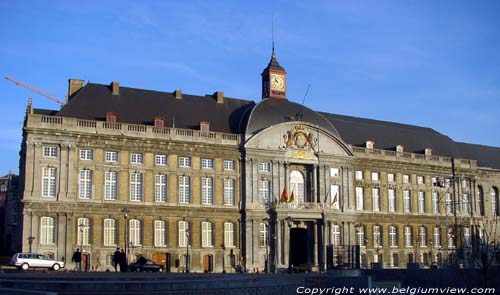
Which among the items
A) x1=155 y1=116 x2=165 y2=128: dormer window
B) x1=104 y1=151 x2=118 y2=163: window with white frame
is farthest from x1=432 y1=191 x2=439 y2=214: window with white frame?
x1=104 y1=151 x2=118 y2=163: window with white frame

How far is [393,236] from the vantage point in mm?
78688

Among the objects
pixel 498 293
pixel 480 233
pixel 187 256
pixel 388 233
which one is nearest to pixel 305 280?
pixel 498 293

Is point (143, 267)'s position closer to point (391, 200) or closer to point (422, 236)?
point (391, 200)

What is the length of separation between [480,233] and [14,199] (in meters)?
55.1

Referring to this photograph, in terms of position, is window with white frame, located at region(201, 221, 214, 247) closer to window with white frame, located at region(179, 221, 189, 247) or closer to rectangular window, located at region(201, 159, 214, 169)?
window with white frame, located at region(179, 221, 189, 247)

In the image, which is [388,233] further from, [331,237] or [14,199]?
[14,199]

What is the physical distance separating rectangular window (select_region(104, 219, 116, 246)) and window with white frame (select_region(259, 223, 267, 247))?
14253 millimetres

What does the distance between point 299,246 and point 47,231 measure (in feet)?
82.2

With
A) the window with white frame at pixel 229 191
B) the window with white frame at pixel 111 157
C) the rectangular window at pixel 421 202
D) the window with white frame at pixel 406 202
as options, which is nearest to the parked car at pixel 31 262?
the window with white frame at pixel 111 157

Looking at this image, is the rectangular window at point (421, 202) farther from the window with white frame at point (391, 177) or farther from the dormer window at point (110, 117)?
the dormer window at point (110, 117)

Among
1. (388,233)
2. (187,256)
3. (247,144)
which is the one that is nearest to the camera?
(187,256)

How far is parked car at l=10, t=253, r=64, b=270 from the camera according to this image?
167 feet

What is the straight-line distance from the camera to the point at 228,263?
67625 millimetres

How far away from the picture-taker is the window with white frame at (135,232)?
210ft
